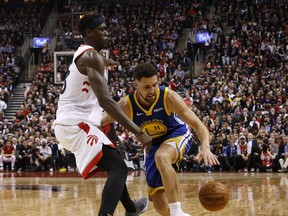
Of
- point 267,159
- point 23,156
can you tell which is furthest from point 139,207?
point 23,156

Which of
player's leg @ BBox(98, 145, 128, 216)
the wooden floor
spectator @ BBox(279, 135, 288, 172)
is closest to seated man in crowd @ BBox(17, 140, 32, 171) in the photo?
the wooden floor

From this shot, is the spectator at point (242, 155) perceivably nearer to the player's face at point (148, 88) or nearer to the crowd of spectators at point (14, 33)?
the crowd of spectators at point (14, 33)

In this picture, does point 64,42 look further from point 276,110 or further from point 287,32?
point 276,110

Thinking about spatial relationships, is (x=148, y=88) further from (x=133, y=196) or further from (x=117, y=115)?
(x=133, y=196)

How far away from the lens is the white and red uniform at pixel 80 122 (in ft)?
17.1

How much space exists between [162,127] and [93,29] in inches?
57.6

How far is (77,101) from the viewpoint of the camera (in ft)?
17.5

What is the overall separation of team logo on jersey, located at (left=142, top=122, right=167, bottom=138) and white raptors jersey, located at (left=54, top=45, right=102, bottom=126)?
3.31 feet

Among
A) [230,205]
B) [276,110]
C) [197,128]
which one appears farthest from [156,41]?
[197,128]

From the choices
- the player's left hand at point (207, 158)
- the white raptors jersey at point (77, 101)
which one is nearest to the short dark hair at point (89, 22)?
the white raptors jersey at point (77, 101)

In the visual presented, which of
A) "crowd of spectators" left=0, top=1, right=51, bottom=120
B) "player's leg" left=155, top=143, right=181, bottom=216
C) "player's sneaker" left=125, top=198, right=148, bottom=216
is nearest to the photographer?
"player's leg" left=155, top=143, right=181, bottom=216

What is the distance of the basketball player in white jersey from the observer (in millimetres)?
5082

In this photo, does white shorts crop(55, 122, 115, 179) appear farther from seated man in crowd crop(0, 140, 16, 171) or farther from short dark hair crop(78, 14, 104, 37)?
seated man in crowd crop(0, 140, 16, 171)

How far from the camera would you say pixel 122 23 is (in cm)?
3016
